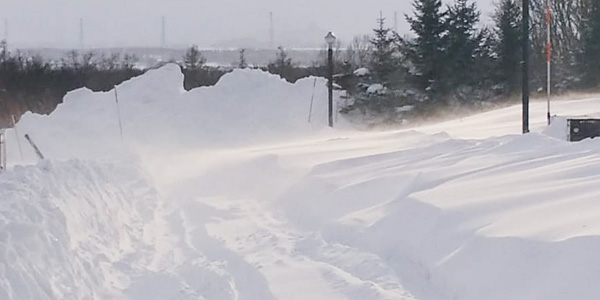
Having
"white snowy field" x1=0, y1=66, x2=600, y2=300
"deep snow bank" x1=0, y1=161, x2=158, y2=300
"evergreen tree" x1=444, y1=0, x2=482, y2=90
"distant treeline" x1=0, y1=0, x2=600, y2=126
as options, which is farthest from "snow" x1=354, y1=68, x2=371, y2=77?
"deep snow bank" x1=0, y1=161, x2=158, y2=300

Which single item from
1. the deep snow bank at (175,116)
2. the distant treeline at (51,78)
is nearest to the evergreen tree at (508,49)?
the deep snow bank at (175,116)

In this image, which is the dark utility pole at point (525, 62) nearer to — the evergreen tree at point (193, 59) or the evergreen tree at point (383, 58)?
the evergreen tree at point (383, 58)

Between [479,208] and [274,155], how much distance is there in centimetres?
761

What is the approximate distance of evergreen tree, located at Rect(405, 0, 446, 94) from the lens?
3284cm

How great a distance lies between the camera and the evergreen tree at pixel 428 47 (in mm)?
32844

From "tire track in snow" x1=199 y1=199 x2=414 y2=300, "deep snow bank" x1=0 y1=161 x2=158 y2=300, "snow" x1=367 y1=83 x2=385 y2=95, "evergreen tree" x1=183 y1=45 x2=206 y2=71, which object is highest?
"evergreen tree" x1=183 y1=45 x2=206 y2=71

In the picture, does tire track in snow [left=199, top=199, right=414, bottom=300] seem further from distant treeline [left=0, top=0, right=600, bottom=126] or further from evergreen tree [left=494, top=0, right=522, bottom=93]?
evergreen tree [left=494, top=0, right=522, bottom=93]

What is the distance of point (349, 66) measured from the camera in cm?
3591

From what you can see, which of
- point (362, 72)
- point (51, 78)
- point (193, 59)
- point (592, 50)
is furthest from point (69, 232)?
point (193, 59)

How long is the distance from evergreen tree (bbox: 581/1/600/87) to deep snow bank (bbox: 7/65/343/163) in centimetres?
1315

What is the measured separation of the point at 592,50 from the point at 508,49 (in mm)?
4063

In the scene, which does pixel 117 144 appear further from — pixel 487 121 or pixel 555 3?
pixel 555 3

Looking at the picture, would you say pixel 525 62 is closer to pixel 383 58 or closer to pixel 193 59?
pixel 383 58

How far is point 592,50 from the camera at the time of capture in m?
36.2
